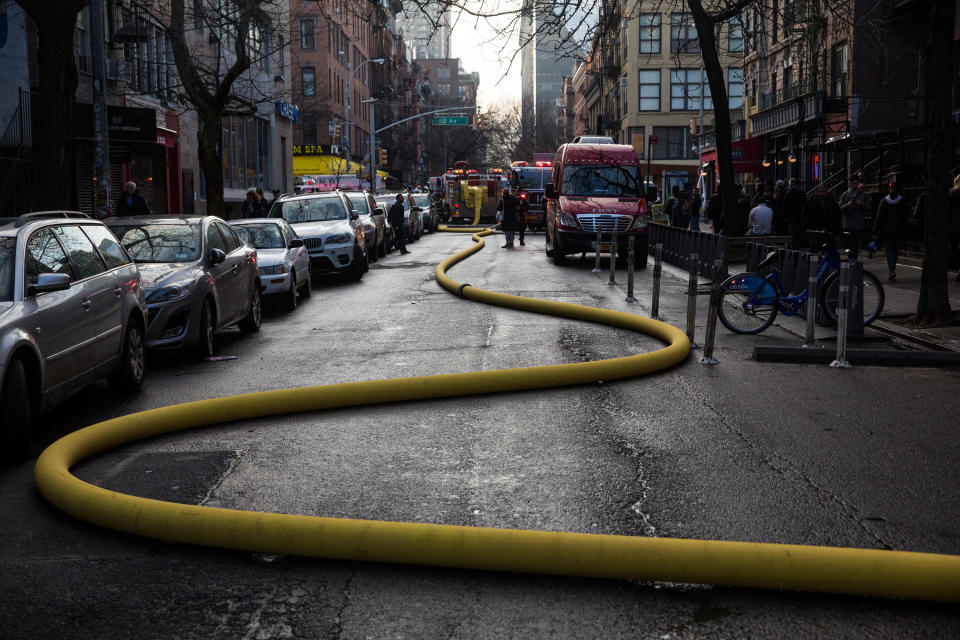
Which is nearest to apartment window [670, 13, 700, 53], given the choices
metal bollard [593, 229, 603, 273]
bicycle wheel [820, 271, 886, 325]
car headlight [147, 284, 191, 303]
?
metal bollard [593, 229, 603, 273]

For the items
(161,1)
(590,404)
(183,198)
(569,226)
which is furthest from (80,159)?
(590,404)

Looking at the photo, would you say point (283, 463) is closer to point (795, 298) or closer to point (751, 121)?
point (795, 298)

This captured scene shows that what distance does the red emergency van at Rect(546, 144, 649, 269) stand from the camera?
24297mm

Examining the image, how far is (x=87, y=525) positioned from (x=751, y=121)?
41218 mm

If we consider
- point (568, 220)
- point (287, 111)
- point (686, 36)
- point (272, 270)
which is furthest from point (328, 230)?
point (686, 36)

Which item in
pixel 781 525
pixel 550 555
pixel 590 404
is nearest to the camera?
pixel 550 555

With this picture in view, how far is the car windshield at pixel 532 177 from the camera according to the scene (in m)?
44.8

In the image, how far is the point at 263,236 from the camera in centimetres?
1745

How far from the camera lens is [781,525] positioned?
17.0 feet

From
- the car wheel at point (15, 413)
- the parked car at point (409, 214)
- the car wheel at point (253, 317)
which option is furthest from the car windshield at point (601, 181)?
the car wheel at point (15, 413)

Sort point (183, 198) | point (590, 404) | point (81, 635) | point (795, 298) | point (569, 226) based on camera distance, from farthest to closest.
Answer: point (183, 198), point (569, 226), point (795, 298), point (590, 404), point (81, 635)

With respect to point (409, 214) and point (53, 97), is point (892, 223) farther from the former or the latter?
point (409, 214)

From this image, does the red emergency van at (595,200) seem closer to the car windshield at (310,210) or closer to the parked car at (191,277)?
the car windshield at (310,210)

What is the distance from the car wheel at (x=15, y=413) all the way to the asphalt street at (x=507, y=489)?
168 millimetres
